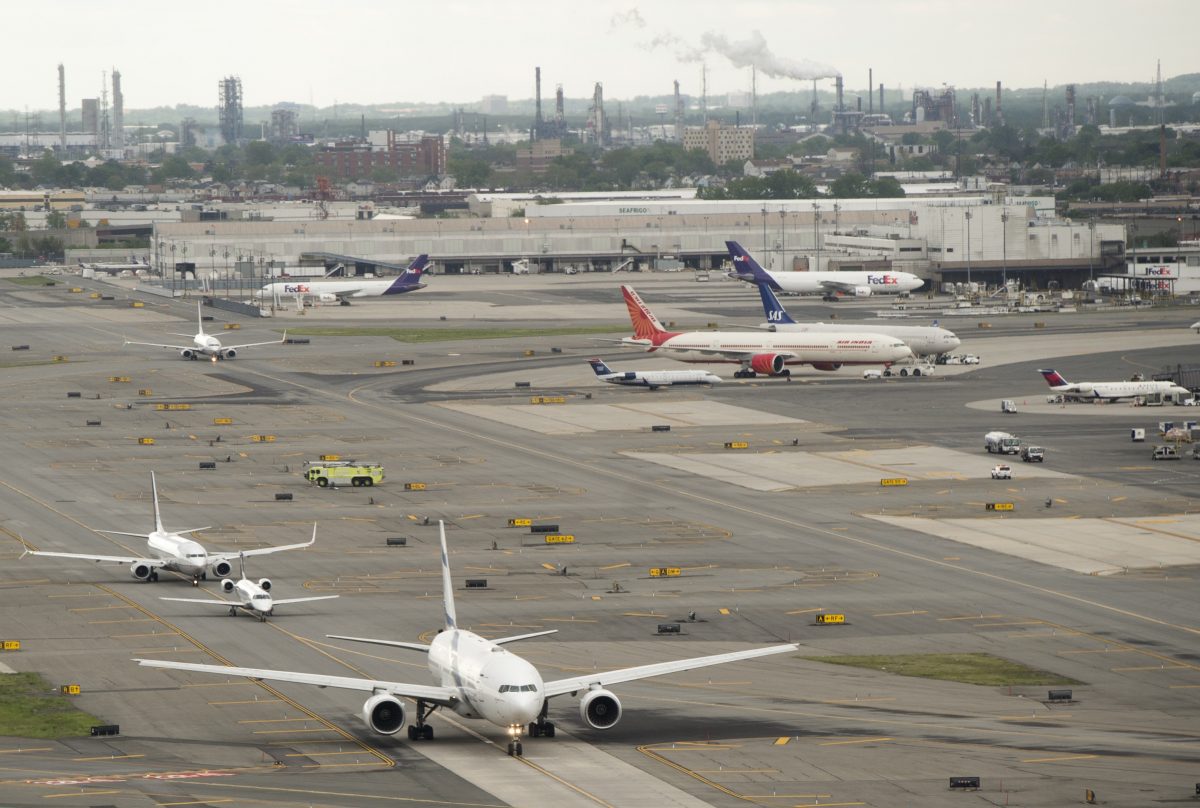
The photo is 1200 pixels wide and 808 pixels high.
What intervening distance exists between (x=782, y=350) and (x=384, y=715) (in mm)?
114973

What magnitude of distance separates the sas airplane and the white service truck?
142 feet

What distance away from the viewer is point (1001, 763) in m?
54.8

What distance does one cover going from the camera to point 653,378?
532 feet

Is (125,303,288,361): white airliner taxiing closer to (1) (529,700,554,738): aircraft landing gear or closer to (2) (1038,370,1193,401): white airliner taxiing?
(2) (1038,370,1193,401): white airliner taxiing

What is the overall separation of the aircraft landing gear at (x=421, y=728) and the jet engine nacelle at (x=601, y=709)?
4.75m

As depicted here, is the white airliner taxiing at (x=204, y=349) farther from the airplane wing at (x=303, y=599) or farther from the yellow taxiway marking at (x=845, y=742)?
the yellow taxiway marking at (x=845, y=742)

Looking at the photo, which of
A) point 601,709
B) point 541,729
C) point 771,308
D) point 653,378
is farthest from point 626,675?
point 771,308

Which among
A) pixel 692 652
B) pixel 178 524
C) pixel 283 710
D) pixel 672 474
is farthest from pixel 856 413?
pixel 283 710

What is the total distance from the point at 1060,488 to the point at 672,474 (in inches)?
913

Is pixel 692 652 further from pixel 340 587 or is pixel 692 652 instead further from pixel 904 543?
pixel 904 543

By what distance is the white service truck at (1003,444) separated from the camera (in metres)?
123

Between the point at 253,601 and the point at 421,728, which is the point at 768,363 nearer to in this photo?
the point at 253,601

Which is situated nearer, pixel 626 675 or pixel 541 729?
pixel 541 729

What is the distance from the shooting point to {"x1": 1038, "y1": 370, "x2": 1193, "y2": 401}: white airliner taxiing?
149625 millimetres
